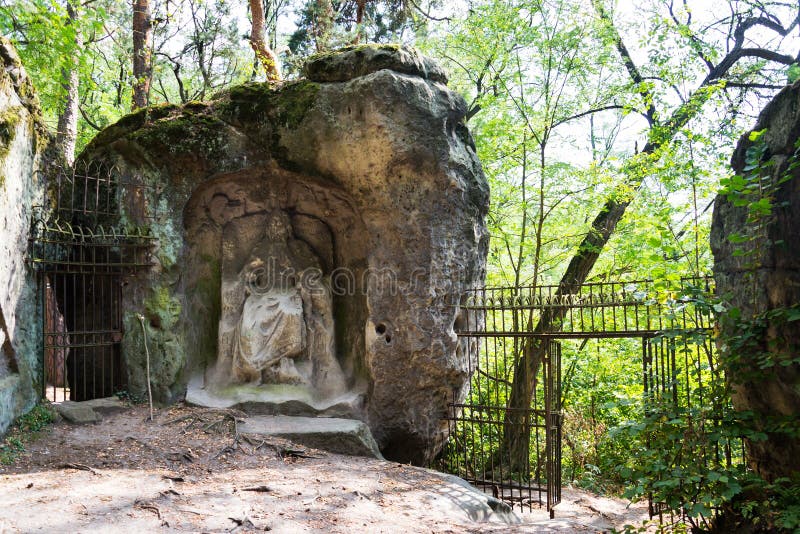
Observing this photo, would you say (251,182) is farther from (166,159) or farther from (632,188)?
(632,188)

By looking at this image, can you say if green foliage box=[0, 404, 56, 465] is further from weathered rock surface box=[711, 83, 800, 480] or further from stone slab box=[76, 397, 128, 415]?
weathered rock surface box=[711, 83, 800, 480]

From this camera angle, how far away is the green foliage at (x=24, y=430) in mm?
5105

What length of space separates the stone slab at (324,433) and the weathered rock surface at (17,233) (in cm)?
227

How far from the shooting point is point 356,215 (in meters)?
7.88

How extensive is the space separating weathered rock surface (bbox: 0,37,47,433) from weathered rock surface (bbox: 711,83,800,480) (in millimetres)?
6410

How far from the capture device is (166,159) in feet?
23.9

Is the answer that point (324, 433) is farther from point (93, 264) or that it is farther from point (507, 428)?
point (93, 264)

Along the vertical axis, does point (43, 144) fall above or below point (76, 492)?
above

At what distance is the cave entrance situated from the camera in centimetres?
681

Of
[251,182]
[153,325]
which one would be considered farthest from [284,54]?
[153,325]

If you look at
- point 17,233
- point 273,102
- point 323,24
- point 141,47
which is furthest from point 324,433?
point 141,47

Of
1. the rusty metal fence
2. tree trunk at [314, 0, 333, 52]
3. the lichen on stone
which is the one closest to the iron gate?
the rusty metal fence

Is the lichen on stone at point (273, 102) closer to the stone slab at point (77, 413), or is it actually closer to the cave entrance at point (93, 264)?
the cave entrance at point (93, 264)

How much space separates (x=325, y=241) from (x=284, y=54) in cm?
683
